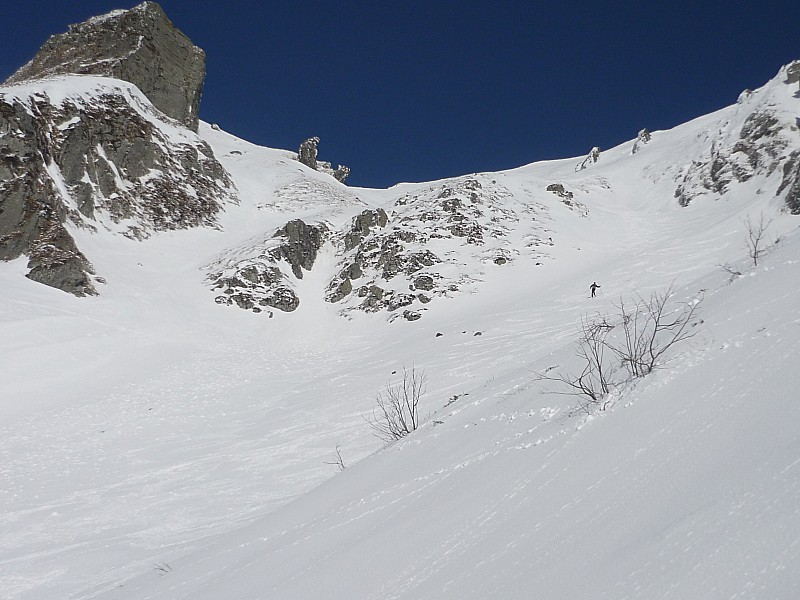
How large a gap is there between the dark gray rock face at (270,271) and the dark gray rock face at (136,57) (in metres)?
21.1

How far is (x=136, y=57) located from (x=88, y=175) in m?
17.8

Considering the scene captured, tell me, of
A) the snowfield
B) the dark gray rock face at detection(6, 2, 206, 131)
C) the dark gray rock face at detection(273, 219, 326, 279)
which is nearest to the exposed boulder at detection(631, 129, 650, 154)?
the snowfield

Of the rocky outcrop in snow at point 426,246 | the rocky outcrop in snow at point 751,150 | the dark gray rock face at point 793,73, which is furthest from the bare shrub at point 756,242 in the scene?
the dark gray rock face at point 793,73

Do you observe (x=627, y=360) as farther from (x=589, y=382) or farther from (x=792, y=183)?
(x=792, y=183)

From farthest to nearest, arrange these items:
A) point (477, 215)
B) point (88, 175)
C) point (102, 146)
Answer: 1. point (477, 215)
2. point (102, 146)
3. point (88, 175)

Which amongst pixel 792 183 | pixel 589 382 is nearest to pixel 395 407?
pixel 589 382

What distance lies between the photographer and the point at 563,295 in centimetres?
1944

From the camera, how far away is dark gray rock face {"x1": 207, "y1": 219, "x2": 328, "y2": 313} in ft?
77.6

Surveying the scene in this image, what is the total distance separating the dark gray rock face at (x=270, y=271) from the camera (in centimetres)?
2364

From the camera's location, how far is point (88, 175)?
2788 cm

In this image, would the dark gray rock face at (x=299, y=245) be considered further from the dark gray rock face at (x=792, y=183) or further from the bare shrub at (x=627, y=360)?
the dark gray rock face at (x=792, y=183)

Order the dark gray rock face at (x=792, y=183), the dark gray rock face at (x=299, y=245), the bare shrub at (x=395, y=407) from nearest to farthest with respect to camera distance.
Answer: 1. the bare shrub at (x=395, y=407)
2. the dark gray rock face at (x=792, y=183)
3. the dark gray rock face at (x=299, y=245)

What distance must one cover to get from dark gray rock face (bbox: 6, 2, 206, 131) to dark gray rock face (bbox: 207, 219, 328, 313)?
69.1 feet

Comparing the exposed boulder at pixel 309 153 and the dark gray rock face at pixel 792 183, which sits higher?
the exposed boulder at pixel 309 153
